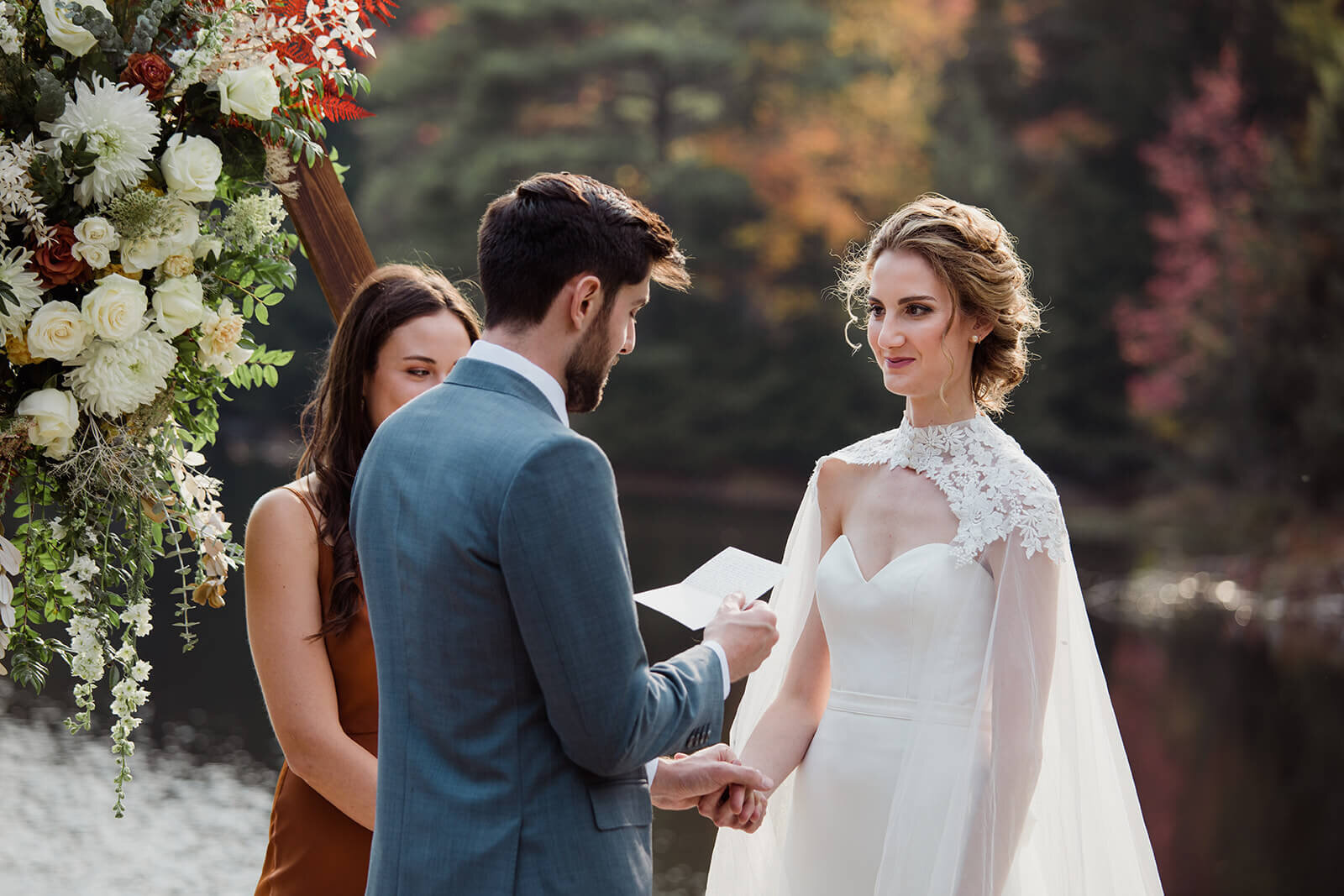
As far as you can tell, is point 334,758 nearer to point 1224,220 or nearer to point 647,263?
point 647,263

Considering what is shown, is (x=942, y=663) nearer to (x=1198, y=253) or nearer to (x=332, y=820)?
(x=332, y=820)

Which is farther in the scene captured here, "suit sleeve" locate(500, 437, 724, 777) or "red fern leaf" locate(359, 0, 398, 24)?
"red fern leaf" locate(359, 0, 398, 24)

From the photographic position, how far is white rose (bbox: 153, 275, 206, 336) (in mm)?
2318

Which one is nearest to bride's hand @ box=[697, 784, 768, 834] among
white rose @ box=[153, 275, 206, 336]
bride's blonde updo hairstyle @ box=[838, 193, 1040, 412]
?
bride's blonde updo hairstyle @ box=[838, 193, 1040, 412]

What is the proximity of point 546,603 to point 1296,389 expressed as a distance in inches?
714

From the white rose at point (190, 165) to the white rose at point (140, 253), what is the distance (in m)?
0.10

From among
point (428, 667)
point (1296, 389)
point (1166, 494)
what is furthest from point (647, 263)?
→ point (1166, 494)

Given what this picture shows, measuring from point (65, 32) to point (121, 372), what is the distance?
57 cm

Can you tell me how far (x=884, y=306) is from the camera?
2.85 m

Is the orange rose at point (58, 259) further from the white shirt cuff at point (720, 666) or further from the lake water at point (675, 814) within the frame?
the lake water at point (675, 814)

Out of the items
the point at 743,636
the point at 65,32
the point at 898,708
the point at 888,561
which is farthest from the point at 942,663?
the point at 65,32

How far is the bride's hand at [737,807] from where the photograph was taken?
2543 mm

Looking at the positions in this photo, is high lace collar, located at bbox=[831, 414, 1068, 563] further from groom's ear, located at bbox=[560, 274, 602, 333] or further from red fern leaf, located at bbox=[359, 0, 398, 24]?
red fern leaf, located at bbox=[359, 0, 398, 24]

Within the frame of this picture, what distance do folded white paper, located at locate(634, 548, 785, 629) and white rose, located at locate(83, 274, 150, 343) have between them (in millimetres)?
979
